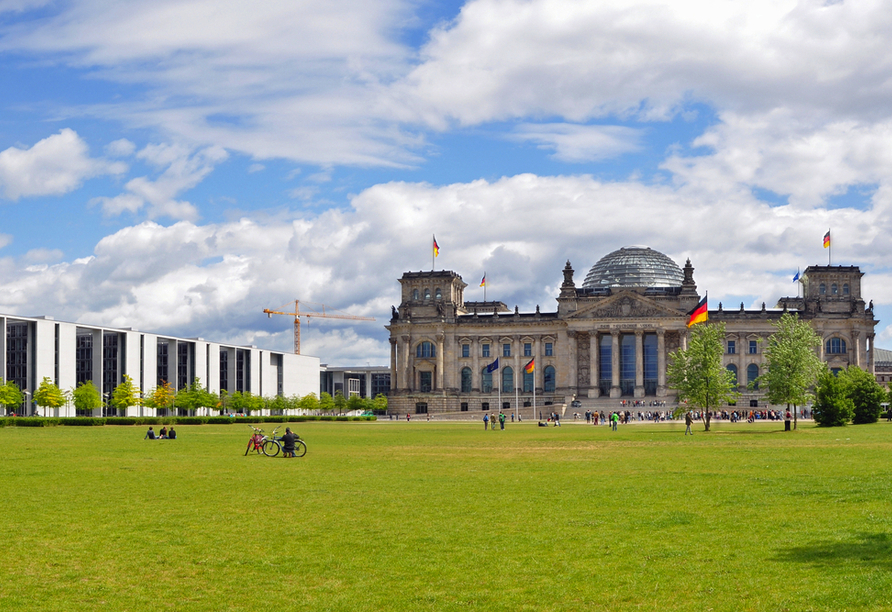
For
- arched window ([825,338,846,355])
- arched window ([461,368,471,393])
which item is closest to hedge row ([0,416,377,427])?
arched window ([461,368,471,393])

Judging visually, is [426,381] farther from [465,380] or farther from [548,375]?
[548,375]

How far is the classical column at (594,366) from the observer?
152875mm

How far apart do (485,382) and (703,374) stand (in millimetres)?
88361

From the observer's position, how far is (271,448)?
43.1 m

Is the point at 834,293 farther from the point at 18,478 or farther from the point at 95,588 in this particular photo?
the point at 95,588

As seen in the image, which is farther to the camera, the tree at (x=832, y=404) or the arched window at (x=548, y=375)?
the arched window at (x=548, y=375)

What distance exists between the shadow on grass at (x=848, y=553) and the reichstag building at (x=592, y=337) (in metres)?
128

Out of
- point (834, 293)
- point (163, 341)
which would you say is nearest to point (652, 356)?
point (834, 293)

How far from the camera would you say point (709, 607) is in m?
13.1

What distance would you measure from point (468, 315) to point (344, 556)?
14690 cm

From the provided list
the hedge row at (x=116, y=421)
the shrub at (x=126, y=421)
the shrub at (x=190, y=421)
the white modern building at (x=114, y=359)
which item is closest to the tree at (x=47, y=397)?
the white modern building at (x=114, y=359)

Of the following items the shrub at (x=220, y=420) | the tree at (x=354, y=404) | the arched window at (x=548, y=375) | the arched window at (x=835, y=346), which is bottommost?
the tree at (x=354, y=404)

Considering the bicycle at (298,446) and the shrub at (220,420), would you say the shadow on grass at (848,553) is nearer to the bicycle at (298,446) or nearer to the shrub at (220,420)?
the bicycle at (298,446)

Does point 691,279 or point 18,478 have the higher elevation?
point 691,279
